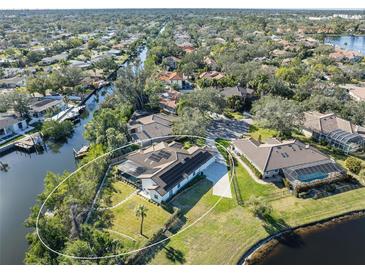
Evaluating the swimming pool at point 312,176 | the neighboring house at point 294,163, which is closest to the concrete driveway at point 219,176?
the neighboring house at point 294,163

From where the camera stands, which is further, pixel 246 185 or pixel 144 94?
pixel 144 94

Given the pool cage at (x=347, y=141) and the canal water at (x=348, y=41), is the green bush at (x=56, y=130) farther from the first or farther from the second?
the canal water at (x=348, y=41)

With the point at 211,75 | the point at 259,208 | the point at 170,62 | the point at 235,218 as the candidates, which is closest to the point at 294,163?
the point at 259,208

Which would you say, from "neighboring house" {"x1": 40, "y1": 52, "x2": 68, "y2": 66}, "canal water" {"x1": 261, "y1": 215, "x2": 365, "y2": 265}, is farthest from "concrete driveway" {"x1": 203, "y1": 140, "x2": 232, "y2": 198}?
"neighboring house" {"x1": 40, "y1": 52, "x2": 68, "y2": 66}

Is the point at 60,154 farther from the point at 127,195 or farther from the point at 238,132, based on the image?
the point at 238,132

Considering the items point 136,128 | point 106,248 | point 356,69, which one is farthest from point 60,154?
point 356,69

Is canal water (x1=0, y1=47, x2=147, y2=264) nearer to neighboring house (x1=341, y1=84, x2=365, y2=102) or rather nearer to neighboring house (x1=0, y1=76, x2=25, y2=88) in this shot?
neighboring house (x1=0, y1=76, x2=25, y2=88)
